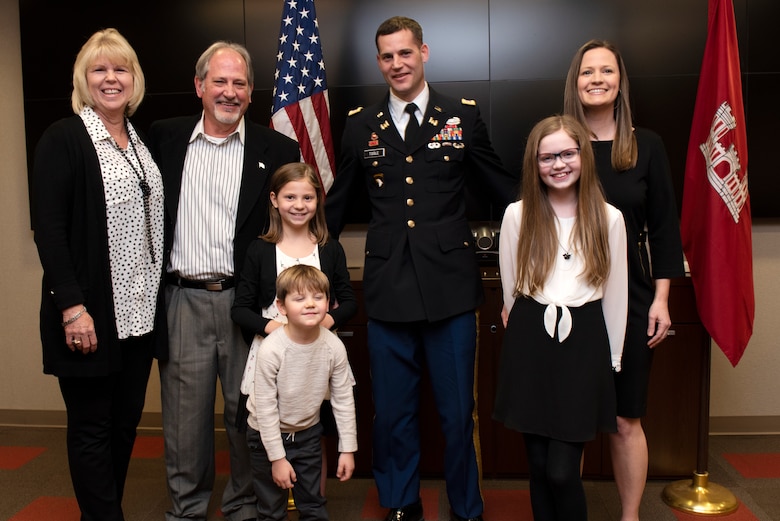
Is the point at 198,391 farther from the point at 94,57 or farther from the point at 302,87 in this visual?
the point at 302,87

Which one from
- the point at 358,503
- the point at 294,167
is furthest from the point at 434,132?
the point at 358,503

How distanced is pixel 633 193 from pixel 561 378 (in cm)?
68

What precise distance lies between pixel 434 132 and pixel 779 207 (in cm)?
201

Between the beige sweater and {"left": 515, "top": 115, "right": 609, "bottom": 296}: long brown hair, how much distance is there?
0.63 meters

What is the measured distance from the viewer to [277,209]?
2482 millimetres

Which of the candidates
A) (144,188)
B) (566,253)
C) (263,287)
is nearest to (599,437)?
(566,253)

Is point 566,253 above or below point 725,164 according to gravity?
below

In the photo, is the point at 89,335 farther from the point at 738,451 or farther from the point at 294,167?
the point at 738,451

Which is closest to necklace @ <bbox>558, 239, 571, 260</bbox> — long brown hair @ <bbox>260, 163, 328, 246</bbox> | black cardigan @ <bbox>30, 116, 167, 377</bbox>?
long brown hair @ <bbox>260, 163, 328, 246</bbox>

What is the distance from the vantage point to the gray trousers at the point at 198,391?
8.34ft

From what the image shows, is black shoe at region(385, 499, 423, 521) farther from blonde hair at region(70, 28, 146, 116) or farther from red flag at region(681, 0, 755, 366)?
blonde hair at region(70, 28, 146, 116)

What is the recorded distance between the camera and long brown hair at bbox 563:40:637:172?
90.7 inches

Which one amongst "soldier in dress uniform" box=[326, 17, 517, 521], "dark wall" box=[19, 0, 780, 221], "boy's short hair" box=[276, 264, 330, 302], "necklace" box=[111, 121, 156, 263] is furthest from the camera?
"dark wall" box=[19, 0, 780, 221]

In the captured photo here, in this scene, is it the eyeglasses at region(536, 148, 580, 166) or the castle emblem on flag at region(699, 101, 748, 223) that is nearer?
the eyeglasses at region(536, 148, 580, 166)
